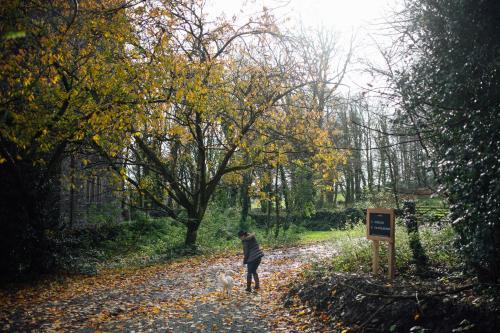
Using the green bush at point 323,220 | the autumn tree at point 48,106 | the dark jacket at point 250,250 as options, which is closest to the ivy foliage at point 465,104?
the dark jacket at point 250,250

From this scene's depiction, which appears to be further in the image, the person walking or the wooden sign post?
the person walking

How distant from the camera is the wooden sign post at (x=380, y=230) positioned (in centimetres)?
870

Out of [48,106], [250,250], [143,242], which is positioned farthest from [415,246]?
[143,242]

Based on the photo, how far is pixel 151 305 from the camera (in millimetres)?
9438

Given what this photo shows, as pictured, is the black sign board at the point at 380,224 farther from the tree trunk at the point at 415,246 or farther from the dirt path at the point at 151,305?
the dirt path at the point at 151,305

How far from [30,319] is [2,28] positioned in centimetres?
635

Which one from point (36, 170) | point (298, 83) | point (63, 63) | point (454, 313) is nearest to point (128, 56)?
point (63, 63)

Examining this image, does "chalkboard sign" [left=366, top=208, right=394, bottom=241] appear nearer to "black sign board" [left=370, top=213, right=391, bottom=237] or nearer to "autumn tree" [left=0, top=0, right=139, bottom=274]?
"black sign board" [left=370, top=213, right=391, bottom=237]

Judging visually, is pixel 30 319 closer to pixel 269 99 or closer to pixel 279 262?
pixel 279 262

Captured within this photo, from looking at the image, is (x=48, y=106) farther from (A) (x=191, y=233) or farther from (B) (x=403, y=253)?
(B) (x=403, y=253)

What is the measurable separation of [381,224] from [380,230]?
13 centimetres

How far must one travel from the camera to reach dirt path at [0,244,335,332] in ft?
25.7

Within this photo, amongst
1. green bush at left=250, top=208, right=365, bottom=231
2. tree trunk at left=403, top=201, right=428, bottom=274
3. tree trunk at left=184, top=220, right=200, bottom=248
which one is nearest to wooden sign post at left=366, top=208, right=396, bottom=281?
tree trunk at left=403, top=201, right=428, bottom=274

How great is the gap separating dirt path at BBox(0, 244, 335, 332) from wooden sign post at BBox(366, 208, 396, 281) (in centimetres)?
230
